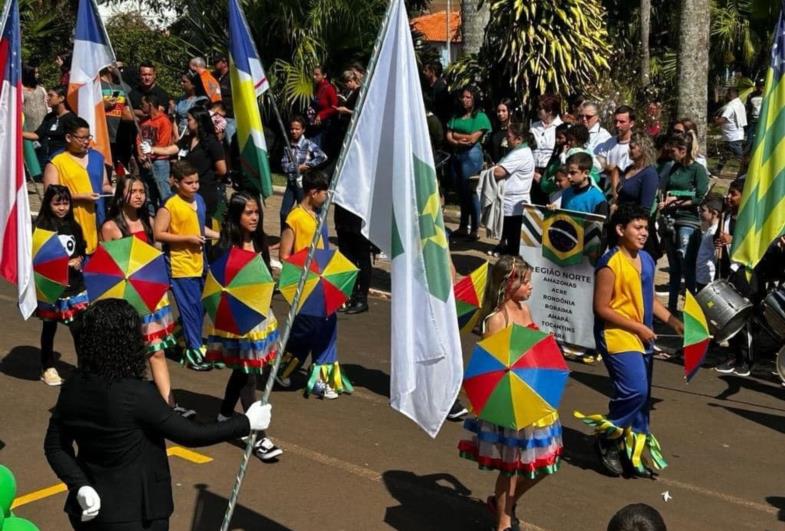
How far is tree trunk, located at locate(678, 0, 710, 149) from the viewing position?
640 inches

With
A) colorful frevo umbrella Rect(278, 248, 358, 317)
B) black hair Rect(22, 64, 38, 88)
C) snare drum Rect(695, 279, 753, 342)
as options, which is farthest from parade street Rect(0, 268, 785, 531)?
black hair Rect(22, 64, 38, 88)

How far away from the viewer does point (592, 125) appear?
12641mm

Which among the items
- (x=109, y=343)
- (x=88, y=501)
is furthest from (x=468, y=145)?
(x=88, y=501)

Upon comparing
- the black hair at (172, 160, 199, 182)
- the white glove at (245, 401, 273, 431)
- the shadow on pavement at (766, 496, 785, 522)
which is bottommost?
the shadow on pavement at (766, 496, 785, 522)

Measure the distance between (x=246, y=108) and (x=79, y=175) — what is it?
6.15 feet

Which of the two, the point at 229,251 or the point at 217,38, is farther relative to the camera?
the point at 217,38

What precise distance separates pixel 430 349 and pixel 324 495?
5.84 feet

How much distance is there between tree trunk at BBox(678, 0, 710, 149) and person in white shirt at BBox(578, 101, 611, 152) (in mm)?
4055

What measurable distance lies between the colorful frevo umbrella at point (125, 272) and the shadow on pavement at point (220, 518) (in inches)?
60.3

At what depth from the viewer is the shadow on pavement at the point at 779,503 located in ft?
23.6

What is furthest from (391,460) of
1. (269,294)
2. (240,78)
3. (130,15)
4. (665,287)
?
(130,15)

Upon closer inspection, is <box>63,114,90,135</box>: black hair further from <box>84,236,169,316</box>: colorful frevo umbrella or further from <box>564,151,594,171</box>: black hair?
<box>564,151,594,171</box>: black hair

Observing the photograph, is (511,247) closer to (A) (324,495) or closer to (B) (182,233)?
(B) (182,233)

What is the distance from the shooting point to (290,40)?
19812 mm
